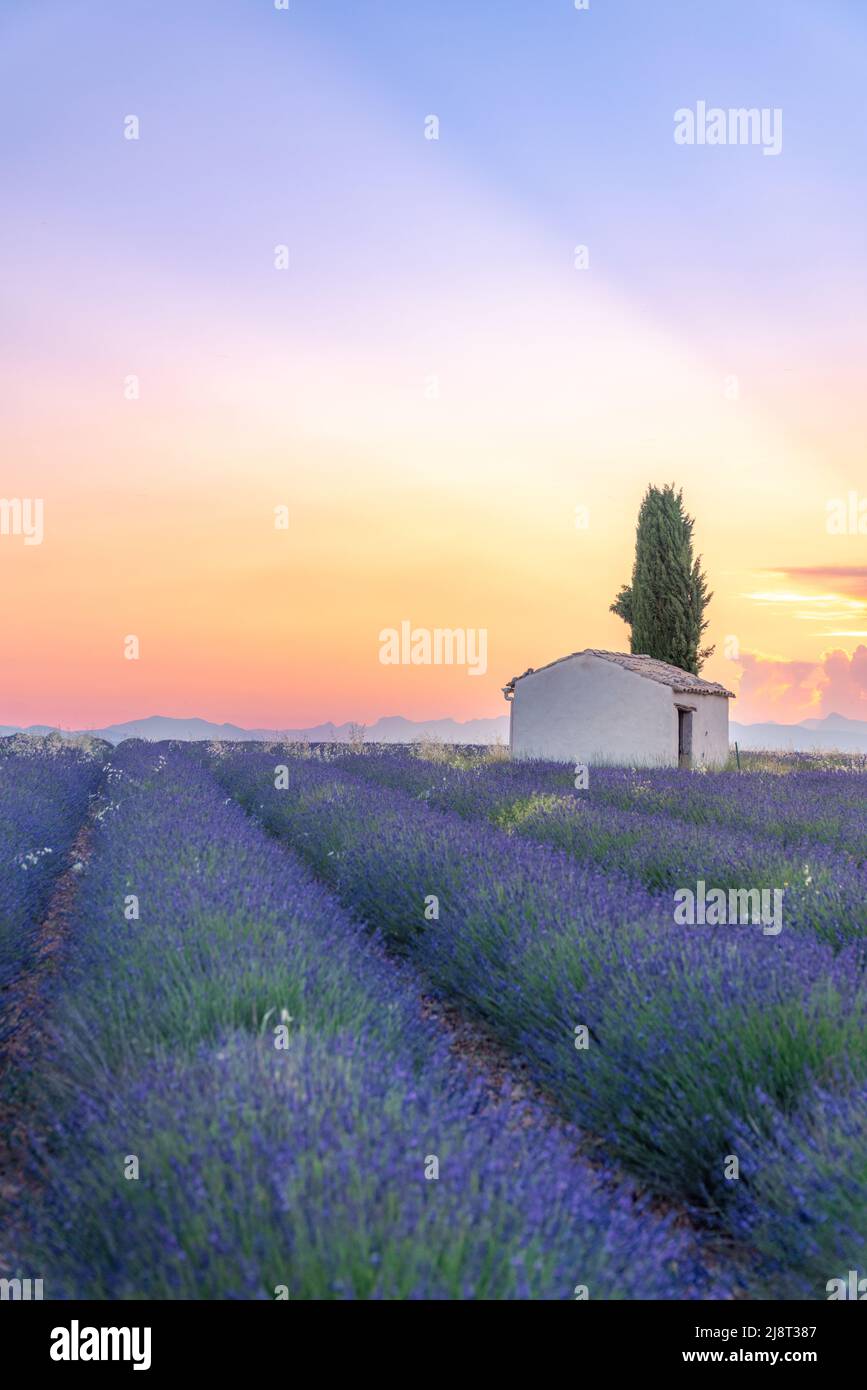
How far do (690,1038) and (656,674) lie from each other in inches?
624

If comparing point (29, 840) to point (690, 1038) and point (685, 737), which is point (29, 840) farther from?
point (685, 737)

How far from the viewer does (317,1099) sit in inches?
83.0

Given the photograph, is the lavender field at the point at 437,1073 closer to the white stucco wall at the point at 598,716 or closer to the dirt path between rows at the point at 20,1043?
the dirt path between rows at the point at 20,1043

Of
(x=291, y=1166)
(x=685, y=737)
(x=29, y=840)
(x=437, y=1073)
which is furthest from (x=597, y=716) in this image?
(x=291, y=1166)

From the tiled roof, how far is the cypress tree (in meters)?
5.73

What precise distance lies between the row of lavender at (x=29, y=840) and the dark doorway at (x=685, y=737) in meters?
10.6

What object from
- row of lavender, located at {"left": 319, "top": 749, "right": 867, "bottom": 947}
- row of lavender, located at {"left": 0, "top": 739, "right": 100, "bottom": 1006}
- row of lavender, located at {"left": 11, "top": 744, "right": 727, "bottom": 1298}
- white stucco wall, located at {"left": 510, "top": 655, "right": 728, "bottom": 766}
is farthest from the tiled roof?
row of lavender, located at {"left": 11, "top": 744, "right": 727, "bottom": 1298}

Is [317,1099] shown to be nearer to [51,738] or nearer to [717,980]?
[717,980]

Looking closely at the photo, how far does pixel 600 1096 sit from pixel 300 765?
12403mm

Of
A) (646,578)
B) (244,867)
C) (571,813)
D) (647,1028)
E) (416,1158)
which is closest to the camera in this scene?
(416,1158)

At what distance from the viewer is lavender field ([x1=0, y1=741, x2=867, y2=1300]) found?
1.74m

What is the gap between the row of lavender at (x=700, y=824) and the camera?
5.27m

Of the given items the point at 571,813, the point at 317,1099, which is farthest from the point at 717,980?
the point at 571,813

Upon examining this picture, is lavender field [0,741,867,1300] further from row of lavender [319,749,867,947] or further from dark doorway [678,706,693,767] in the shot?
dark doorway [678,706,693,767]
